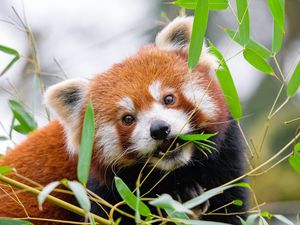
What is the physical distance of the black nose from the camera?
2.90 m

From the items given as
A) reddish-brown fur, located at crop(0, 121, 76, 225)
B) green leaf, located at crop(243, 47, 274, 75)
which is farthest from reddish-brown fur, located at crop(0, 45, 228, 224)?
green leaf, located at crop(243, 47, 274, 75)

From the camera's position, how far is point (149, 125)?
3.02m

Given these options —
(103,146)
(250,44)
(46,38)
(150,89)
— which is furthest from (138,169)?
(46,38)

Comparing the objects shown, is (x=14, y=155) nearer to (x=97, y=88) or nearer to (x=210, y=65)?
(x=97, y=88)

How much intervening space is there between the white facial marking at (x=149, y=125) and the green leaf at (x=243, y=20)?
472 millimetres

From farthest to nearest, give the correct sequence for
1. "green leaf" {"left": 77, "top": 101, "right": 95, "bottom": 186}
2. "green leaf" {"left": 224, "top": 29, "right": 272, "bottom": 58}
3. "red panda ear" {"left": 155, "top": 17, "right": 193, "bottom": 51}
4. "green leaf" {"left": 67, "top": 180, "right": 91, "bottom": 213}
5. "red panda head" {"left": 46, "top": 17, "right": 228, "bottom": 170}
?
"red panda ear" {"left": 155, "top": 17, "right": 193, "bottom": 51}, "red panda head" {"left": 46, "top": 17, "right": 228, "bottom": 170}, "green leaf" {"left": 224, "top": 29, "right": 272, "bottom": 58}, "green leaf" {"left": 77, "top": 101, "right": 95, "bottom": 186}, "green leaf" {"left": 67, "top": 180, "right": 91, "bottom": 213}

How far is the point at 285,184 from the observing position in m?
5.36

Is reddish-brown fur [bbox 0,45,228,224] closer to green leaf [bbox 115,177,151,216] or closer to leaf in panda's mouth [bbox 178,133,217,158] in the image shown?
leaf in panda's mouth [bbox 178,133,217,158]

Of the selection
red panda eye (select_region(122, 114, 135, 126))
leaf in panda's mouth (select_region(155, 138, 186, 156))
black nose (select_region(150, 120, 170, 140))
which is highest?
black nose (select_region(150, 120, 170, 140))

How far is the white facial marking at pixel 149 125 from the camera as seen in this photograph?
298cm

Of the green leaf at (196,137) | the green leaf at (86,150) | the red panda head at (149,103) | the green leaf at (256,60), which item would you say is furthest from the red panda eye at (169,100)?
the green leaf at (86,150)

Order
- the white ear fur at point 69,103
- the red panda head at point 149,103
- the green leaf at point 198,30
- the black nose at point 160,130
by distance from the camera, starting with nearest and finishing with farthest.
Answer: the green leaf at point 198,30 → the black nose at point 160,130 → the red panda head at point 149,103 → the white ear fur at point 69,103

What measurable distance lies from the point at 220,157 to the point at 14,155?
1217 millimetres

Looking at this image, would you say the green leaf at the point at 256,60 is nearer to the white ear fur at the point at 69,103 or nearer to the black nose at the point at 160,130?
the black nose at the point at 160,130
